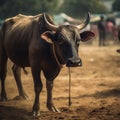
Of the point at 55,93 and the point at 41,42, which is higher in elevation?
the point at 41,42

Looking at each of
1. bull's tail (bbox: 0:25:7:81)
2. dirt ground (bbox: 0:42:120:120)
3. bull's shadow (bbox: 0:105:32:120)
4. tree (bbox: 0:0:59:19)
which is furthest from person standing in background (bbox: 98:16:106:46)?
bull's shadow (bbox: 0:105:32:120)

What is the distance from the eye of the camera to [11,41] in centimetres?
862

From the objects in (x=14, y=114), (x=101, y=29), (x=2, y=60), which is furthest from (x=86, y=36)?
(x=101, y=29)

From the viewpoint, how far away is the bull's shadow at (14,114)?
688 centimetres

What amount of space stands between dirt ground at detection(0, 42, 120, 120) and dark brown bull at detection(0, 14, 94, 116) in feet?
1.64

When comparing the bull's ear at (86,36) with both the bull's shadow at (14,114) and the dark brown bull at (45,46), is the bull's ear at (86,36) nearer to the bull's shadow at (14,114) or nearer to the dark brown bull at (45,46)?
the dark brown bull at (45,46)

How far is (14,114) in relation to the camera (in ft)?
23.4

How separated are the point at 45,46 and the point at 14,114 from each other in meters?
1.43

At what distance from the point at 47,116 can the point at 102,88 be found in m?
3.69

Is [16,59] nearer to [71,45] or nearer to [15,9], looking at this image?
[71,45]

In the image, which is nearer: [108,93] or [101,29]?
[108,93]

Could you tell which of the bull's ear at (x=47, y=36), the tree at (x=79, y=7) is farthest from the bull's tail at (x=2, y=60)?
the tree at (x=79, y=7)

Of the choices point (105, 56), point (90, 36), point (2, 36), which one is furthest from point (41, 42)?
point (105, 56)

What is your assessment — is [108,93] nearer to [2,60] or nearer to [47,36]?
[2,60]
